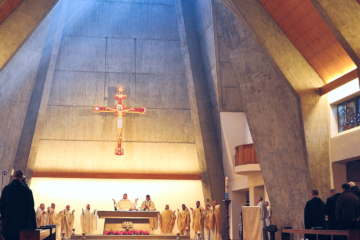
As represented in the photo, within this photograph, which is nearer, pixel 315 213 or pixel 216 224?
pixel 315 213

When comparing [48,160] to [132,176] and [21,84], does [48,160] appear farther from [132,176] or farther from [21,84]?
[21,84]

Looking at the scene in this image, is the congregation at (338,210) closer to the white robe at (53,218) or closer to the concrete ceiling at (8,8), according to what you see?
the concrete ceiling at (8,8)

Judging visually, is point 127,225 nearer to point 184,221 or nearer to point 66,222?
point 184,221

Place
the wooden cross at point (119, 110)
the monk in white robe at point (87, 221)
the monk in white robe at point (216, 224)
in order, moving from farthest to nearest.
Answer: the wooden cross at point (119, 110) → the monk in white robe at point (87, 221) → the monk in white robe at point (216, 224)

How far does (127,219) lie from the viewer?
44.1 feet

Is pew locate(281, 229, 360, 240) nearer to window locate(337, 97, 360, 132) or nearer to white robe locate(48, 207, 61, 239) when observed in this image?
window locate(337, 97, 360, 132)

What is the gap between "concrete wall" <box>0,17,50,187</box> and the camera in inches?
497

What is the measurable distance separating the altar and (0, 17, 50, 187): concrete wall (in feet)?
11.3

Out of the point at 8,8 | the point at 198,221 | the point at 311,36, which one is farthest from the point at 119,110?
the point at 311,36

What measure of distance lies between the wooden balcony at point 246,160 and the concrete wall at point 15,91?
702cm

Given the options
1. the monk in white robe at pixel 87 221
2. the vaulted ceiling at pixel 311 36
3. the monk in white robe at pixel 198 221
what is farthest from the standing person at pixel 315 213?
the monk in white robe at pixel 87 221

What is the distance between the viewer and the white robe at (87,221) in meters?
15.6

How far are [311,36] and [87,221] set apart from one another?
1054 centimetres

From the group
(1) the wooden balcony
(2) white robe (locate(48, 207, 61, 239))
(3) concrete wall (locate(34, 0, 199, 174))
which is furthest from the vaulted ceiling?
(2) white robe (locate(48, 207, 61, 239))
